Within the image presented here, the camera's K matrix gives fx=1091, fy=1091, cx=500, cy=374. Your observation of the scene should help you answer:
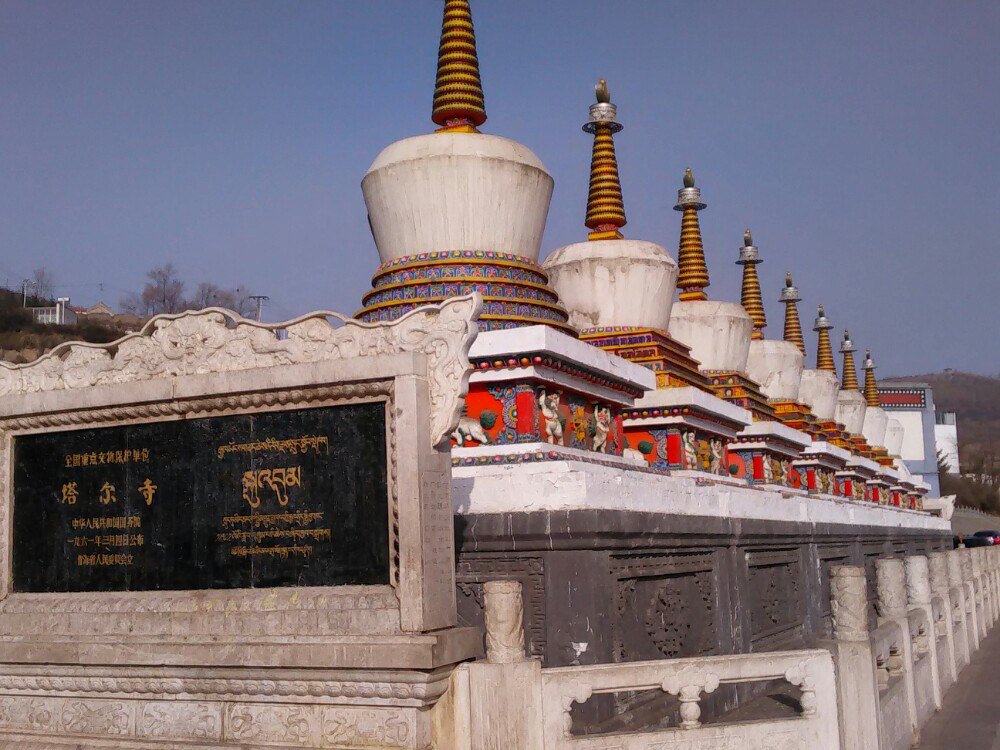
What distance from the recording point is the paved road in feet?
31.4

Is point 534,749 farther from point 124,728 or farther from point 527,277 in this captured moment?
point 527,277

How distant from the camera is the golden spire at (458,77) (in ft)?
45.9

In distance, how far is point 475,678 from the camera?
6.84m

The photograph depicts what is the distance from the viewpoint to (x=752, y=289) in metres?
30.8

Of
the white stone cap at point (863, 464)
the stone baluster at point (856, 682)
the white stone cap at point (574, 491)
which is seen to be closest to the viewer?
the stone baluster at point (856, 682)

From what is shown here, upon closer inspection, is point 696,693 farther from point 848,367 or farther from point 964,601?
point 848,367

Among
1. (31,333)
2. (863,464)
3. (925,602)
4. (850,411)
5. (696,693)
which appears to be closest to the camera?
(696,693)

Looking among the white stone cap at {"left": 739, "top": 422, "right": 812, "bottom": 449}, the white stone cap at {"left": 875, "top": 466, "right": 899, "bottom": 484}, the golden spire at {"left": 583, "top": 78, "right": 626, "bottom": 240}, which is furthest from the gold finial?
the white stone cap at {"left": 875, "top": 466, "right": 899, "bottom": 484}

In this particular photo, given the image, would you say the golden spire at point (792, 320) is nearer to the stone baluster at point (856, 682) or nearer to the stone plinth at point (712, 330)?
the stone plinth at point (712, 330)

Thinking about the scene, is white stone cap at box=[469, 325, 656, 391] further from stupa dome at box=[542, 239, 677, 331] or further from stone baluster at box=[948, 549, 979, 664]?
stone baluster at box=[948, 549, 979, 664]

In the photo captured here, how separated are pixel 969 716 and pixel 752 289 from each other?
21.0 m

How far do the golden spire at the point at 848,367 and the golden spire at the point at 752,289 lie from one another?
14773 mm

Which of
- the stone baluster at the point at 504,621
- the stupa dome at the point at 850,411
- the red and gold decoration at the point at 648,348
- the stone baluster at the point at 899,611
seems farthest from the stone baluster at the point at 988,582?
the stone baluster at the point at 504,621

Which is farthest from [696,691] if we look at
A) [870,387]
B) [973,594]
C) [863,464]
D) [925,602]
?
[870,387]
